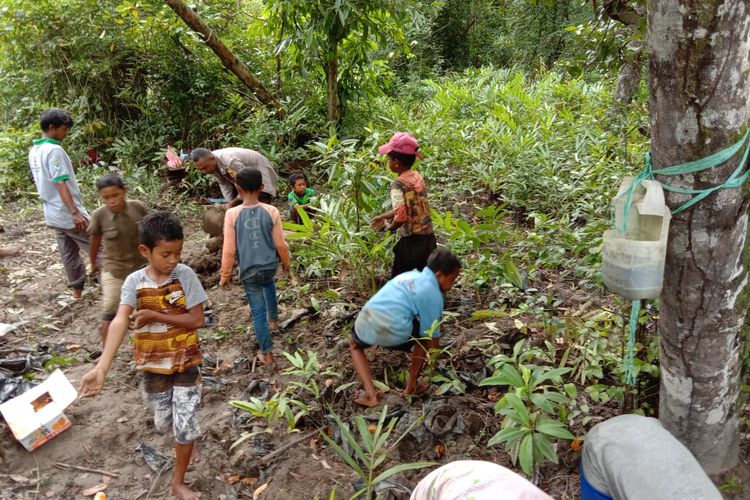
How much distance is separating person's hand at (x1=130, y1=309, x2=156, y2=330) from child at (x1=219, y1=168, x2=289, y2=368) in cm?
119

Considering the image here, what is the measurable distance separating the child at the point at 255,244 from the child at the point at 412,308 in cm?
90

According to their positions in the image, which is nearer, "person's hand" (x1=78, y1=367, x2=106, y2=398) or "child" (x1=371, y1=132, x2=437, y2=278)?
"person's hand" (x1=78, y1=367, x2=106, y2=398)

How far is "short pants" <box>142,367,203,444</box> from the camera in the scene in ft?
8.27

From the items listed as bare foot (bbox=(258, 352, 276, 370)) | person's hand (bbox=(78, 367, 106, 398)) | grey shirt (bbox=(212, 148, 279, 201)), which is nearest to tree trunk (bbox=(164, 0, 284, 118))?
grey shirt (bbox=(212, 148, 279, 201))

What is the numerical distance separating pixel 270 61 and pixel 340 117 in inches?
62.4

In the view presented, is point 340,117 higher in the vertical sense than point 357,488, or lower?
higher

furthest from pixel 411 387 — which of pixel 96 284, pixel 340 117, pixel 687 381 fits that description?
pixel 340 117

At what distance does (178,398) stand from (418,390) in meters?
1.32

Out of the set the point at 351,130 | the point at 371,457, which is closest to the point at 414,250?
the point at 371,457

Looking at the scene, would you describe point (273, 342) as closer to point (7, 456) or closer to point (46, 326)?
point (7, 456)

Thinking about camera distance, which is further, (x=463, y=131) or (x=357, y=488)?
(x=463, y=131)

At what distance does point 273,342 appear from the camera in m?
3.91

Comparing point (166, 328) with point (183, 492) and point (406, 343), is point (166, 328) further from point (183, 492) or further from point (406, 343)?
point (406, 343)

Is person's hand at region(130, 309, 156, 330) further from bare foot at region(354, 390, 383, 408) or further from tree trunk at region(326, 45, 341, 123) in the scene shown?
tree trunk at region(326, 45, 341, 123)
